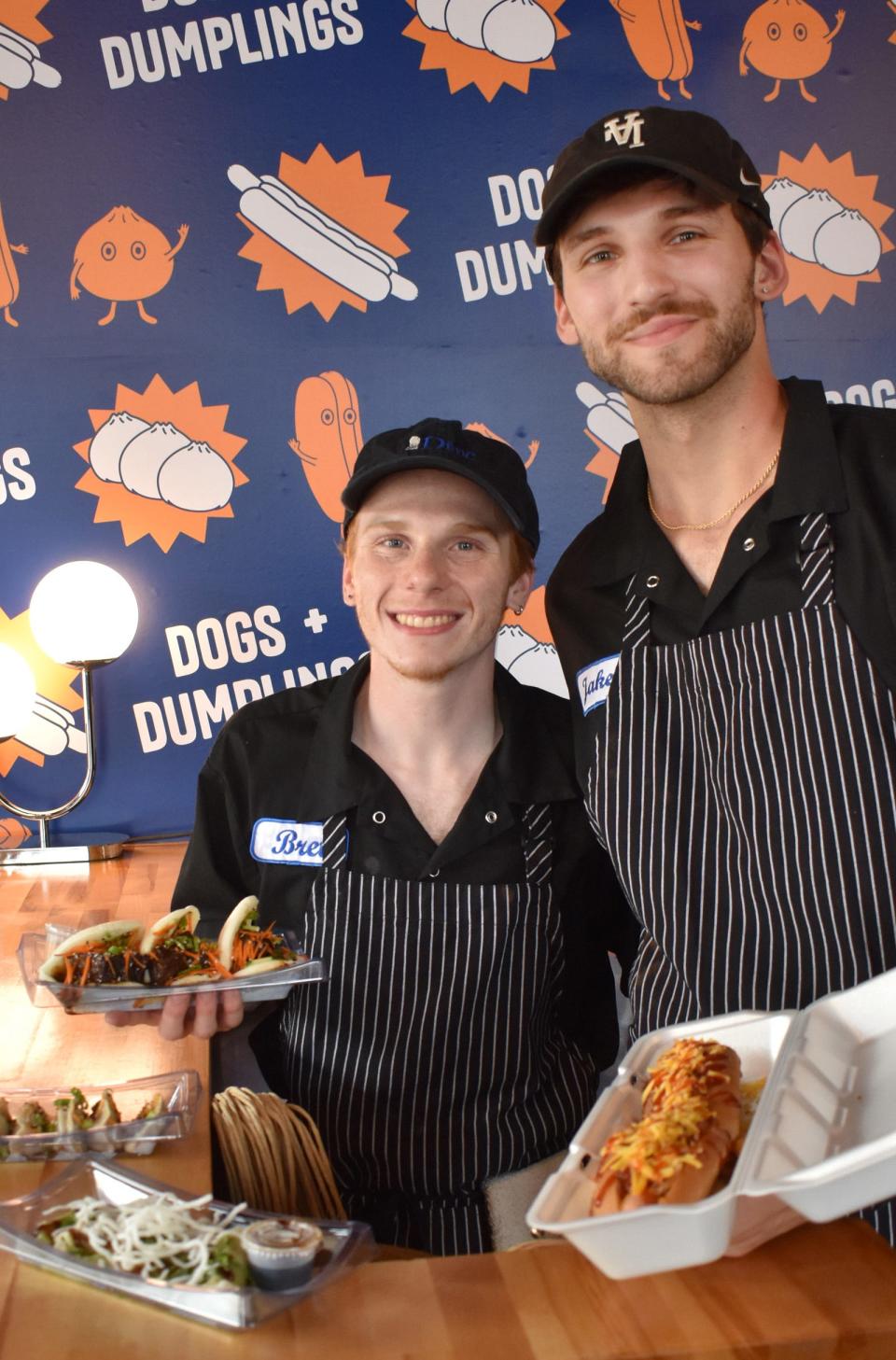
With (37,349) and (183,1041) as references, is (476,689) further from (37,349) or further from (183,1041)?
(37,349)

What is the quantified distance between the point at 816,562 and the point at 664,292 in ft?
1.49

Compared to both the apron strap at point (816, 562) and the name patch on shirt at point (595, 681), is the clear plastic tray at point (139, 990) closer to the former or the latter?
the name patch on shirt at point (595, 681)

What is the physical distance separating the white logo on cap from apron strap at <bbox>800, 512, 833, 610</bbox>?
0.60m

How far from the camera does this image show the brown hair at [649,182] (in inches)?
78.3

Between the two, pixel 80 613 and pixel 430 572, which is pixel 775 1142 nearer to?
pixel 430 572

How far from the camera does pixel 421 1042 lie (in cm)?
228

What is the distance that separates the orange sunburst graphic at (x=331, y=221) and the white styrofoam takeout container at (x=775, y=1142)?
2.99 m

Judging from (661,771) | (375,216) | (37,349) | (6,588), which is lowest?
(661,771)

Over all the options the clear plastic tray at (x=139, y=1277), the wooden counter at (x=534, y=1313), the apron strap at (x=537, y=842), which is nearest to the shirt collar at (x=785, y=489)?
the apron strap at (x=537, y=842)

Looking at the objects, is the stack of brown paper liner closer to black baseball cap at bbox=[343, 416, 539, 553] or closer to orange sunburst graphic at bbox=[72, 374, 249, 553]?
black baseball cap at bbox=[343, 416, 539, 553]

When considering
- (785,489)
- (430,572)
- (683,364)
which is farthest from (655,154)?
(430,572)

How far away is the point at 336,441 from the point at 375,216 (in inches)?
27.3

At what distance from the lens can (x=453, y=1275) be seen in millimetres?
1455

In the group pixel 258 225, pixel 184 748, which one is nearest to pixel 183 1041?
pixel 184 748
